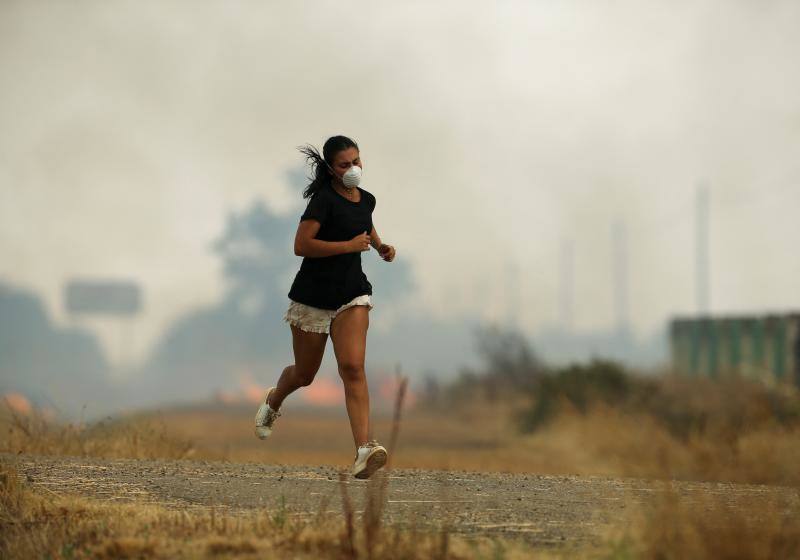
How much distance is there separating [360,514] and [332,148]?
2.52 m

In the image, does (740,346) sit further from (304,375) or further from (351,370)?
(351,370)

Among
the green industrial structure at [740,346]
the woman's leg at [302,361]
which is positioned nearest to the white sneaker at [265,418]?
the woman's leg at [302,361]

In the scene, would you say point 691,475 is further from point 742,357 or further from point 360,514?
point 742,357

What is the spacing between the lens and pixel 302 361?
9.03 m

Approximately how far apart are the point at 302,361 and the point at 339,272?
31.3 inches

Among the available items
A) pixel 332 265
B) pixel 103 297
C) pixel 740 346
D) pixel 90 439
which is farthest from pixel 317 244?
pixel 103 297

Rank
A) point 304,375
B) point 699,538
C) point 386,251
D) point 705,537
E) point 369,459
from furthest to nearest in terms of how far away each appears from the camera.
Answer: point 304,375
point 386,251
point 369,459
point 699,538
point 705,537

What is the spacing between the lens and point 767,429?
20438 mm

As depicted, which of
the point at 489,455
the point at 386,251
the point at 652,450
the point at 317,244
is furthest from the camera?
the point at 489,455

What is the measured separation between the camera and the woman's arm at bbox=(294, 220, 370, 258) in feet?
27.7

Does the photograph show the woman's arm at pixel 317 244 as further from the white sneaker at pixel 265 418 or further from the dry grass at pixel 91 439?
the dry grass at pixel 91 439

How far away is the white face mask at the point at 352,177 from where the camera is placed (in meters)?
8.53

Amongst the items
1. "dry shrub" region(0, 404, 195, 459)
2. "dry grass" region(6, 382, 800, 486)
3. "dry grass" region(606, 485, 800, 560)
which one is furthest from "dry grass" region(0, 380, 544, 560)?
"dry shrub" region(0, 404, 195, 459)

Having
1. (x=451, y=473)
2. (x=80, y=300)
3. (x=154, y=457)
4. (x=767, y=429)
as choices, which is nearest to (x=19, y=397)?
(x=154, y=457)
